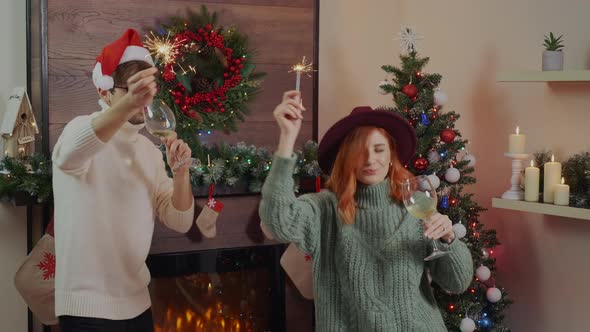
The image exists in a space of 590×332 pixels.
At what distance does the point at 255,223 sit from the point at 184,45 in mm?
802

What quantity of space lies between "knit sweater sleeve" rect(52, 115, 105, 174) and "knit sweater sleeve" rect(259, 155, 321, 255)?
52 centimetres

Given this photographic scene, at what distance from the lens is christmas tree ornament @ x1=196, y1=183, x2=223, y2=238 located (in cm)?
280

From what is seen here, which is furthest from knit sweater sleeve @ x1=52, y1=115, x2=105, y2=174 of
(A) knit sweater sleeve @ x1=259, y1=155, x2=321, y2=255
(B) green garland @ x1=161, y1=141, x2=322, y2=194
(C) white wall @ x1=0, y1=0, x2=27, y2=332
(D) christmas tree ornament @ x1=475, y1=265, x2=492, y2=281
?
(D) christmas tree ornament @ x1=475, y1=265, x2=492, y2=281

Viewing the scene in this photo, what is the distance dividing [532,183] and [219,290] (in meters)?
1.36

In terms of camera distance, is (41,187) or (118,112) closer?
(118,112)

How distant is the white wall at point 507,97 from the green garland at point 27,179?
1520 mm

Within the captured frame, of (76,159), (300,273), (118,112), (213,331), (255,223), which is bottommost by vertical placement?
(213,331)

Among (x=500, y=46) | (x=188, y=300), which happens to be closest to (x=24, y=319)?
(x=188, y=300)

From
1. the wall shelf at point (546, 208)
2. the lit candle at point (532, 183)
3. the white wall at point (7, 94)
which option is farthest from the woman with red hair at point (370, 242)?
the white wall at point (7, 94)

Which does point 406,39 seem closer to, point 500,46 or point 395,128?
point 500,46

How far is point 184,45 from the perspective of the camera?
9.50 ft

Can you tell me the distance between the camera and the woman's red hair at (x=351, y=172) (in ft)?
6.47

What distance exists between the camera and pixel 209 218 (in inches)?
110

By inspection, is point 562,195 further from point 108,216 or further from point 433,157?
point 108,216
